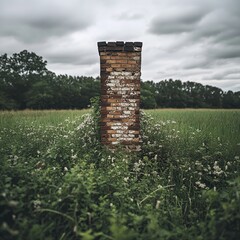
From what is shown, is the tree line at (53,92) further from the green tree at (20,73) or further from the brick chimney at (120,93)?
the brick chimney at (120,93)

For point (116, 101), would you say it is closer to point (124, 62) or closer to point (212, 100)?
point (124, 62)

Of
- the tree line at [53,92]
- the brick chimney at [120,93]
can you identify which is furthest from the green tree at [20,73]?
the brick chimney at [120,93]

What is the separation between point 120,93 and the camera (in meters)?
5.28

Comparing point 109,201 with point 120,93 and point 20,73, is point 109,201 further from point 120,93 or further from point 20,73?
point 20,73

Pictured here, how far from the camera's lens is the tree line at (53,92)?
41.8 m

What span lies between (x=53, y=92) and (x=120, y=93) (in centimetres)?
4169

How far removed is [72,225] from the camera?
264 centimetres

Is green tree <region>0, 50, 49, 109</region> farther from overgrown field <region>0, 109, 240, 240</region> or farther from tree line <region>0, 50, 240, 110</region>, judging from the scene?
overgrown field <region>0, 109, 240, 240</region>

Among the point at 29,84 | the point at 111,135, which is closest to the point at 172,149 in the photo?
the point at 111,135

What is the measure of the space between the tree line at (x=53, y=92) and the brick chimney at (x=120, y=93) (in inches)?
1339

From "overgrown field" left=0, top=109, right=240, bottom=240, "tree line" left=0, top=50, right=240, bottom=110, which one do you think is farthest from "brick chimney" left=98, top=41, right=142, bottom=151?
"tree line" left=0, top=50, right=240, bottom=110

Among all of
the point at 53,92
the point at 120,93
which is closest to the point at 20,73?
the point at 53,92

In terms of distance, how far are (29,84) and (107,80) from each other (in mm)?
43826

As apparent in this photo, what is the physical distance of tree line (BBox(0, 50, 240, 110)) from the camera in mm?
41812
